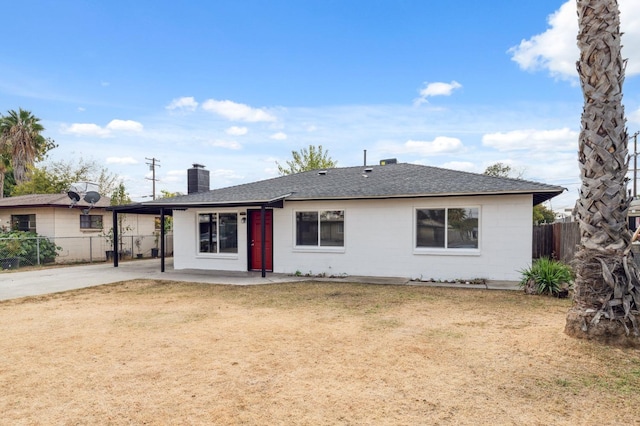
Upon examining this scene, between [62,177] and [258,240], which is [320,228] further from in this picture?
[62,177]

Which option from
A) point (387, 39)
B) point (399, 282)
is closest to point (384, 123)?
point (387, 39)

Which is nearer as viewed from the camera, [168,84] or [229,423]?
[229,423]

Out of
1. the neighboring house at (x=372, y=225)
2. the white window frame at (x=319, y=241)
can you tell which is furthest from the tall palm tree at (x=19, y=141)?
the white window frame at (x=319, y=241)

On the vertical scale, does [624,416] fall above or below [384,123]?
below

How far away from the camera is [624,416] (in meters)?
3.28

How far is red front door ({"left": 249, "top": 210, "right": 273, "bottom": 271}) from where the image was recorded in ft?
44.2

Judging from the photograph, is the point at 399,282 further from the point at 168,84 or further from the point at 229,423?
the point at 168,84

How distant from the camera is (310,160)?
36.1 m

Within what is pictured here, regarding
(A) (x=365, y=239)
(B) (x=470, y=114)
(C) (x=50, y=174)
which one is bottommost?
(A) (x=365, y=239)

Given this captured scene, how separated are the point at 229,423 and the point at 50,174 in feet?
99.1

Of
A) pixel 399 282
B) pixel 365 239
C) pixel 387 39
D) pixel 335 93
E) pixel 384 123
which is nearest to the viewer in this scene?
pixel 399 282

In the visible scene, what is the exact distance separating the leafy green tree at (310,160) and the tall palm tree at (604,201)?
99.6 ft

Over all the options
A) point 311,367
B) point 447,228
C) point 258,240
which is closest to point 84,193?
point 258,240

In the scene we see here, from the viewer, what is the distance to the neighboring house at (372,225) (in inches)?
428
